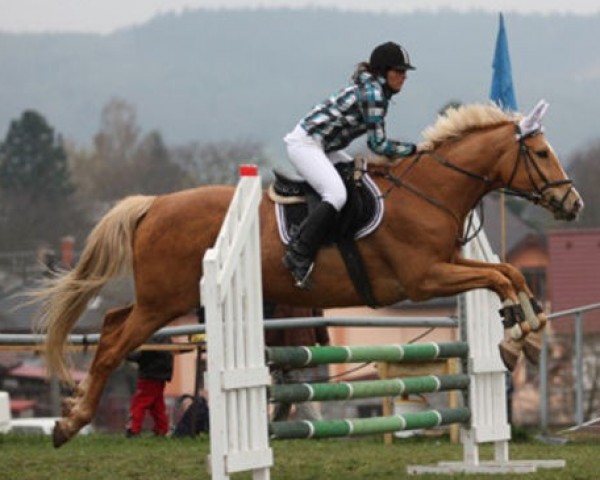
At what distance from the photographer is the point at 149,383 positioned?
14609mm

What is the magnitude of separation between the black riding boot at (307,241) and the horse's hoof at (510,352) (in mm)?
1186

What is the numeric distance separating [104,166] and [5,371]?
89686 millimetres

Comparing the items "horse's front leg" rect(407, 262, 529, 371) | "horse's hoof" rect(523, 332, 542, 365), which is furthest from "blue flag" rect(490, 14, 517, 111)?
"horse's hoof" rect(523, 332, 542, 365)

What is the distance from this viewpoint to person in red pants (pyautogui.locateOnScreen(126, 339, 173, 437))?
14.5 m

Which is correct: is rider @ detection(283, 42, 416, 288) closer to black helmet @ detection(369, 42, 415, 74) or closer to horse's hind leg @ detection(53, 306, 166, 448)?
black helmet @ detection(369, 42, 415, 74)

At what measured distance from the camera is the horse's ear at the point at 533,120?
430 inches

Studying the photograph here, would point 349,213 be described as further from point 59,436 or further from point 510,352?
point 59,436

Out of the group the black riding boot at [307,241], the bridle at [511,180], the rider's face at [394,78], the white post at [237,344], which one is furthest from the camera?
the bridle at [511,180]

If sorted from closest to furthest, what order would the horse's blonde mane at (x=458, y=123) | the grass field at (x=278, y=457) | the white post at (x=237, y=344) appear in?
the white post at (x=237, y=344) → the grass field at (x=278, y=457) → the horse's blonde mane at (x=458, y=123)

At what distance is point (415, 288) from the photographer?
1073 cm

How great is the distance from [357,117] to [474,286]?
46.3 inches

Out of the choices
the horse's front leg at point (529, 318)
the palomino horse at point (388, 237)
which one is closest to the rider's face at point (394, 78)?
the palomino horse at point (388, 237)

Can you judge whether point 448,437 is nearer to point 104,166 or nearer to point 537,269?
point 537,269

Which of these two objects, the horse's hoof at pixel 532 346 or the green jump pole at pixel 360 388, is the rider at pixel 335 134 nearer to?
the green jump pole at pixel 360 388
